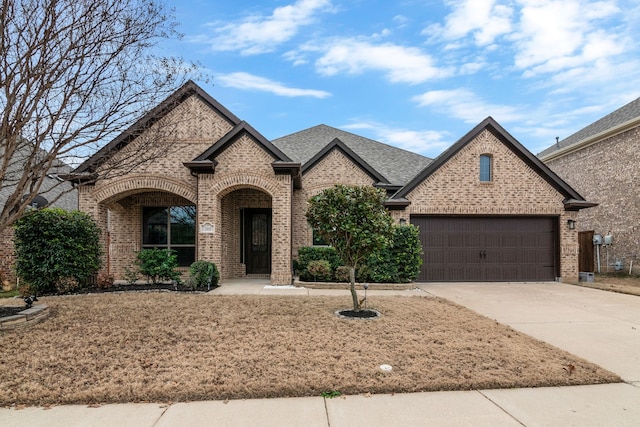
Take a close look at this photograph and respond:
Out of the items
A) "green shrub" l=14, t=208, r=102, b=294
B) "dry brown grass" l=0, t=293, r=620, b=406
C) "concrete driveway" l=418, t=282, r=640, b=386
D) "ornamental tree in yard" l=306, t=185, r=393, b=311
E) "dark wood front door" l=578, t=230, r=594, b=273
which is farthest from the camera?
→ "dark wood front door" l=578, t=230, r=594, b=273

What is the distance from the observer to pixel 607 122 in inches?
667

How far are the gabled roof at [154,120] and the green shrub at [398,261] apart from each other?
254 inches

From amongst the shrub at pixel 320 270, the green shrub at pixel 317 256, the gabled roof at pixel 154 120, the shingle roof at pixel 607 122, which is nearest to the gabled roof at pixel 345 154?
the gabled roof at pixel 154 120

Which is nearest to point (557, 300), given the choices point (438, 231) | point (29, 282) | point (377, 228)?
point (438, 231)

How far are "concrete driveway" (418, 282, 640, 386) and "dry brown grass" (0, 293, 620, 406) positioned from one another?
51cm

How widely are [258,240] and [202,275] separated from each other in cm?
379

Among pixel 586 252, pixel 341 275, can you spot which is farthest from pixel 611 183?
pixel 341 275

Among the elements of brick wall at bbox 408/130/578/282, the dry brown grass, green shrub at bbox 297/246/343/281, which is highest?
brick wall at bbox 408/130/578/282

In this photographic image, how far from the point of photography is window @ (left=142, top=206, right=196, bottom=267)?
1238 centimetres

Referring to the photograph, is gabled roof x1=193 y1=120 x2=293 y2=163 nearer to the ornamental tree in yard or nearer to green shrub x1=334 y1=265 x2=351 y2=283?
green shrub x1=334 y1=265 x2=351 y2=283

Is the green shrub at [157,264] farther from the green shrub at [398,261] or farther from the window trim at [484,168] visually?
the window trim at [484,168]

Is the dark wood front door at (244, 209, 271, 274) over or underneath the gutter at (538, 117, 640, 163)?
underneath

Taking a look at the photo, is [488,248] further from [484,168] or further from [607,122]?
[607,122]

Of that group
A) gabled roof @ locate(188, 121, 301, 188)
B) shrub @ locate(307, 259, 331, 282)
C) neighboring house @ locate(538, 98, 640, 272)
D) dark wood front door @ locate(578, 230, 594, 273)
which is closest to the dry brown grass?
shrub @ locate(307, 259, 331, 282)
